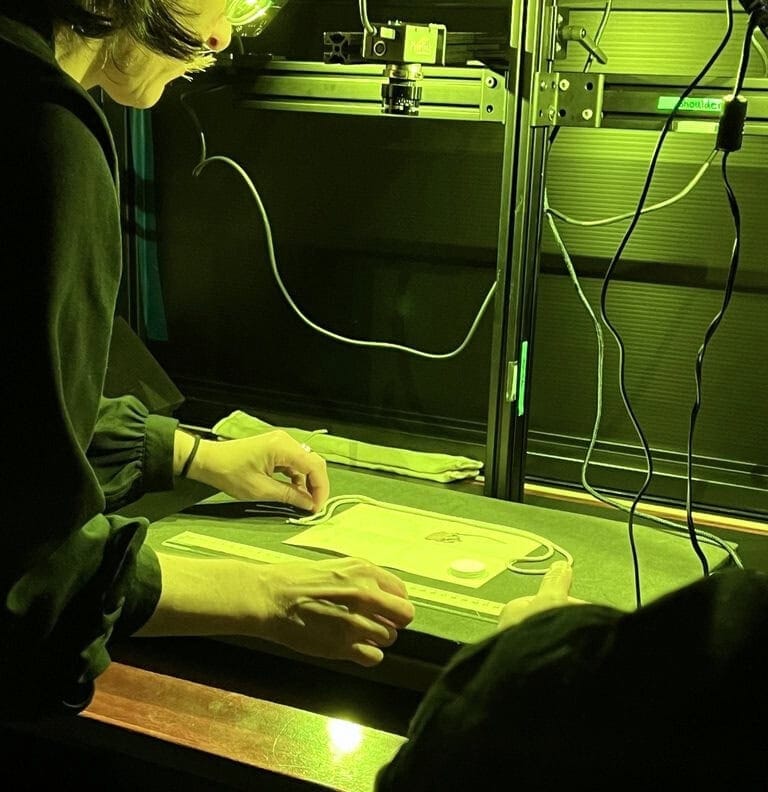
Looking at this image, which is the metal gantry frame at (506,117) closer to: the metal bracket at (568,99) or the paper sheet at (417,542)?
the metal bracket at (568,99)

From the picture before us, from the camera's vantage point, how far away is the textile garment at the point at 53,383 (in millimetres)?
669

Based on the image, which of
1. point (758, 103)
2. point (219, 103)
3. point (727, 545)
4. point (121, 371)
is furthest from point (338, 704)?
point (219, 103)

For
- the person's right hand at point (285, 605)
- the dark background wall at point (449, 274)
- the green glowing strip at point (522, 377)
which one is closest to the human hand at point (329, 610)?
the person's right hand at point (285, 605)

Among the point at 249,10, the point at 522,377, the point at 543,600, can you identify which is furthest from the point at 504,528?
the point at 249,10

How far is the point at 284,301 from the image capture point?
200cm

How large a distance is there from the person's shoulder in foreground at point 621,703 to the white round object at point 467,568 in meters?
0.63

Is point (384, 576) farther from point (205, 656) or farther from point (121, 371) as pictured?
point (121, 371)

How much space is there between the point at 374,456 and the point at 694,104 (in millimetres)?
672

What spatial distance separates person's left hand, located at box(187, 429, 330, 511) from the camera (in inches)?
50.8

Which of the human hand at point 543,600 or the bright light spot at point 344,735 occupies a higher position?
the human hand at point 543,600

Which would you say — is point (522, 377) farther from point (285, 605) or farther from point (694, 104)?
point (285, 605)

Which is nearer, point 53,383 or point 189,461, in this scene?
point 53,383

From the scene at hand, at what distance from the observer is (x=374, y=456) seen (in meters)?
1.62

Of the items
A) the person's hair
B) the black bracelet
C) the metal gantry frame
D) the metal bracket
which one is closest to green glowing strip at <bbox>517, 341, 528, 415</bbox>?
the metal gantry frame
